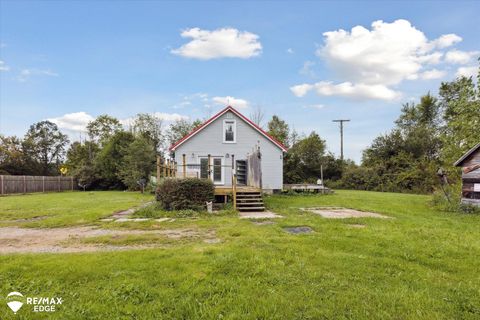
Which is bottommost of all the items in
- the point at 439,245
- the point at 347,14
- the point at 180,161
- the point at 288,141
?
the point at 439,245

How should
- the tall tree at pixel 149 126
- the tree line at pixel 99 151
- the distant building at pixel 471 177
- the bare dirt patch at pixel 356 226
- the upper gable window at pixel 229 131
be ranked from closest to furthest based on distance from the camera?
the bare dirt patch at pixel 356 226
the distant building at pixel 471 177
the upper gable window at pixel 229 131
the tree line at pixel 99 151
the tall tree at pixel 149 126

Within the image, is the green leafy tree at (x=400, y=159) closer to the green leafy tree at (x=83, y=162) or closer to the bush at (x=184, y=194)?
the bush at (x=184, y=194)

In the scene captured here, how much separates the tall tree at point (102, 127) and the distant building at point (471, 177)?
42.3 metres

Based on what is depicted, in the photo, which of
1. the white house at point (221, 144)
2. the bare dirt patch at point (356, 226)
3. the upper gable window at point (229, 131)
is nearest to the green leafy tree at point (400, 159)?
the white house at point (221, 144)

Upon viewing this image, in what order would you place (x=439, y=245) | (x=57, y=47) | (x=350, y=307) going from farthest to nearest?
(x=57, y=47)
(x=439, y=245)
(x=350, y=307)

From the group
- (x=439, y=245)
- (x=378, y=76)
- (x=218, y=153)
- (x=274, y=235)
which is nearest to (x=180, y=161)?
(x=218, y=153)

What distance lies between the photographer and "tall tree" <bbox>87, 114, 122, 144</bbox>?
42625 millimetres

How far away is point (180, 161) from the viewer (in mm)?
18062

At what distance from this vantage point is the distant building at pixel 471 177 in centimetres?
1172

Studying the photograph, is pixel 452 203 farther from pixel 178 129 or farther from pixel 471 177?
pixel 178 129

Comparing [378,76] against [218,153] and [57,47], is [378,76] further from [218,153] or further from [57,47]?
[57,47]

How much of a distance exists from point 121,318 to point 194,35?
1808 cm

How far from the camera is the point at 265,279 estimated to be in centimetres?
404

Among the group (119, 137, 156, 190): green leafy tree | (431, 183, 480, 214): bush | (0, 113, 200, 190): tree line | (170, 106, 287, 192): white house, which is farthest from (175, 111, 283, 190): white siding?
(119, 137, 156, 190): green leafy tree
